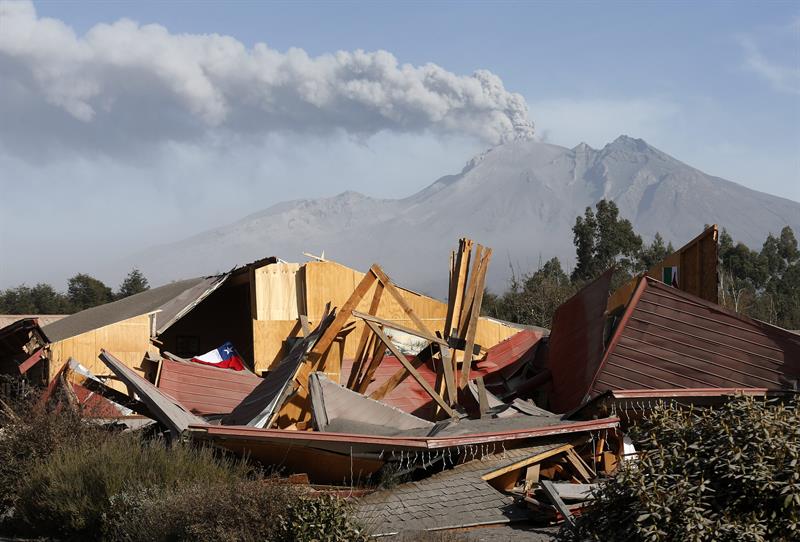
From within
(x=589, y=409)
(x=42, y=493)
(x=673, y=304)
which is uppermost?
(x=673, y=304)

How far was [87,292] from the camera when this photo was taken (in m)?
75.4

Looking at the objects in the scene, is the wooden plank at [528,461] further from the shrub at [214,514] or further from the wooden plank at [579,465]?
the shrub at [214,514]

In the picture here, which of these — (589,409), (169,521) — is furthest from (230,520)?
(589,409)

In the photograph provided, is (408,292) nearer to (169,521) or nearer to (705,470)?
(169,521)

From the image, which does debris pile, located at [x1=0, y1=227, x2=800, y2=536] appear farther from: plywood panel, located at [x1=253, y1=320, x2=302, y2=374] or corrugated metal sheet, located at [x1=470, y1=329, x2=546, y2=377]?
plywood panel, located at [x1=253, y1=320, x2=302, y2=374]

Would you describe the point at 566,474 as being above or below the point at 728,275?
below

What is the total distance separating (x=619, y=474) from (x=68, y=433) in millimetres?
8626

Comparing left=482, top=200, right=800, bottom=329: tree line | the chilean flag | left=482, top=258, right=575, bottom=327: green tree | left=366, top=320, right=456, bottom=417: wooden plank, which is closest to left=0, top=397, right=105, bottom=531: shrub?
left=366, top=320, right=456, bottom=417: wooden plank

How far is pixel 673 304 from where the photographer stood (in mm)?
15508

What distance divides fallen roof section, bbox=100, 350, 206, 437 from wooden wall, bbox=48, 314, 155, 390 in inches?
356

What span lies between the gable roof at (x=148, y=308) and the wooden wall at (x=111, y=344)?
556mm

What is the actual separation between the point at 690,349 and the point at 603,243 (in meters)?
62.9

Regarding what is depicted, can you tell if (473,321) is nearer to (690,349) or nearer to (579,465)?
(690,349)

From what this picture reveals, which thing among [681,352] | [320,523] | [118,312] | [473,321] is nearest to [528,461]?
[681,352]
